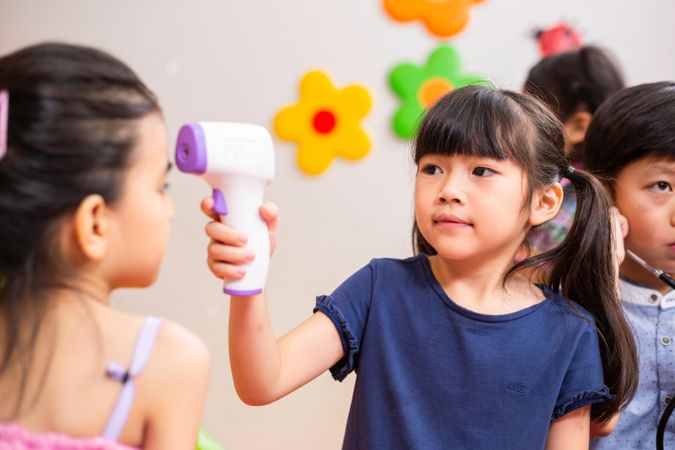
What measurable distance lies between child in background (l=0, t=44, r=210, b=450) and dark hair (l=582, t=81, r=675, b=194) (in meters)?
0.84

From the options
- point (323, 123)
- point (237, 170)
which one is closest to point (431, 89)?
point (323, 123)

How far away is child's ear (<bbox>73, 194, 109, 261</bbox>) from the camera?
646 mm

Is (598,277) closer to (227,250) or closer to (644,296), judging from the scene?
(644,296)

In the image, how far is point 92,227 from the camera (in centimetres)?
66

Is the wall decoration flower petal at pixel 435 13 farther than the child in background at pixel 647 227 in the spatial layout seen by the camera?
Yes

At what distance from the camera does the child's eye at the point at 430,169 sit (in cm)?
102

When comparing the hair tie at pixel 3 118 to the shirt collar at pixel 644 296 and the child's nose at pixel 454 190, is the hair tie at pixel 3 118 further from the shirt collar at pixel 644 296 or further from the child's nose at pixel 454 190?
the shirt collar at pixel 644 296

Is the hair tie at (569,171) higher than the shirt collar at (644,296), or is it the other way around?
the hair tie at (569,171)

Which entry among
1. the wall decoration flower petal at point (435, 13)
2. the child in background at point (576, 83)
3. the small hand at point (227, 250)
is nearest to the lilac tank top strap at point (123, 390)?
the small hand at point (227, 250)

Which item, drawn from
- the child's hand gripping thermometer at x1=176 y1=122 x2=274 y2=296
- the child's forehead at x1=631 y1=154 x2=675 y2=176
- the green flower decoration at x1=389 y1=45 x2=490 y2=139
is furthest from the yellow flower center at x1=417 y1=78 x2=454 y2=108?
the child's hand gripping thermometer at x1=176 y1=122 x2=274 y2=296

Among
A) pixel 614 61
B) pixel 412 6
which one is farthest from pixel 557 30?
pixel 412 6

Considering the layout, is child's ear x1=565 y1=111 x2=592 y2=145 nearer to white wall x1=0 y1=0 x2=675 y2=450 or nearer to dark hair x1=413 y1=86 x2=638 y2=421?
white wall x1=0 y1=0 x2=675 y2=450

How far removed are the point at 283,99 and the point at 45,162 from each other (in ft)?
4.57

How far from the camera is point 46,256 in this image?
2.15 feet
